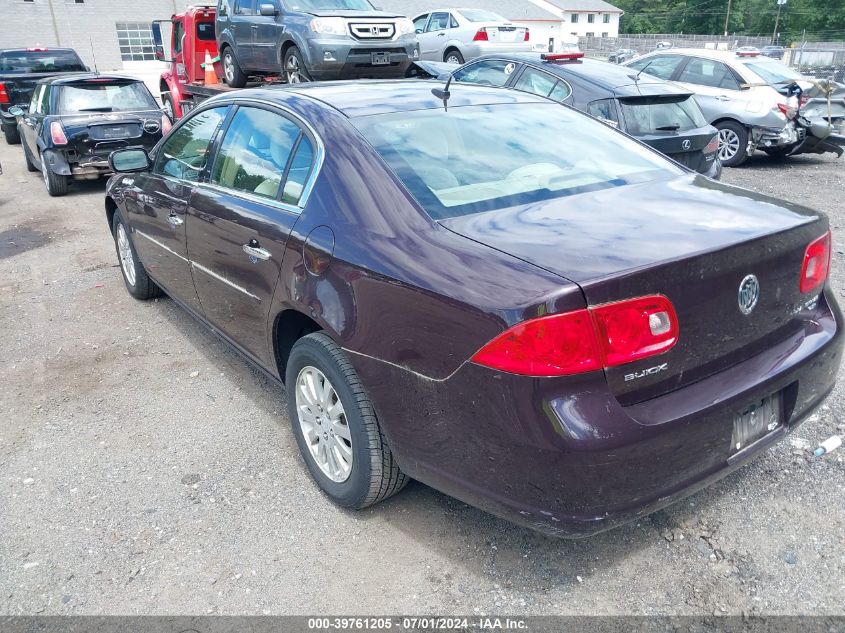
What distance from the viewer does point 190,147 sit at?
428 centimetres

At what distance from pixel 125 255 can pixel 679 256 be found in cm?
469

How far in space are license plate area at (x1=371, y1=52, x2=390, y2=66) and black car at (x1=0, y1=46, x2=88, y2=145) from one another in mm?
9697

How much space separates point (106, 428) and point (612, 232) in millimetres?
2872

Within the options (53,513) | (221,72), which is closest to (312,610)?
(53,513)

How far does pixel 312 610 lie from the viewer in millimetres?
2521

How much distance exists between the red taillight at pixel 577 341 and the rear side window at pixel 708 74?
1022 centimetres

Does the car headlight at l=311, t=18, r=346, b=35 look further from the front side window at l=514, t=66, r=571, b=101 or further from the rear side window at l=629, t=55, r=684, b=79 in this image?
the rear side window at l=629, t=55, r=684, b=79

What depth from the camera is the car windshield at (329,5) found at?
9.27 metres

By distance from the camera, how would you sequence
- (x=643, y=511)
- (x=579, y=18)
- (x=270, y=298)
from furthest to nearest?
(x=579, y=18)
(x=270, y=298)
(x=643, y=511)

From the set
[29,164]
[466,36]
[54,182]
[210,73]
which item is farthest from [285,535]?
[466,36]

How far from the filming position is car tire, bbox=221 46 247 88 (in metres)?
10.6

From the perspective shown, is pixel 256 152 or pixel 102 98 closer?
pixel 256 152

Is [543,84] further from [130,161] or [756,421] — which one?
[756,421]

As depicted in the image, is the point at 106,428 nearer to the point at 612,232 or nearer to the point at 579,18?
the point at 612,232
